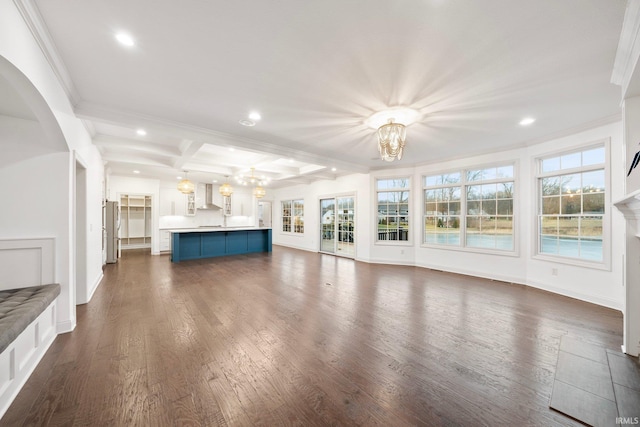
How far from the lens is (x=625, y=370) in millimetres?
2100

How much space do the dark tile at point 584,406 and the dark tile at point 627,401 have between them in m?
0.04

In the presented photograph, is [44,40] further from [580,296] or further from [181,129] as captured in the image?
[580,296]

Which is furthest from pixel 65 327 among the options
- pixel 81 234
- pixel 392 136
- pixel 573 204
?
pixel 573 204

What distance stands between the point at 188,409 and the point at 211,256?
21.2 ft

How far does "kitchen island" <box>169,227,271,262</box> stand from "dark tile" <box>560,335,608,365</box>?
763 cm

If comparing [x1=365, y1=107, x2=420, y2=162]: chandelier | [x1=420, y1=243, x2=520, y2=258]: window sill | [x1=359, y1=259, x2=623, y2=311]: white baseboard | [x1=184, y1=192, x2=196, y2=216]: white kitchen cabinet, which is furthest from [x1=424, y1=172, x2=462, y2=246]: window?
[x1=184, y1=192, x2=196, y2=216]: white kitchen cabinet

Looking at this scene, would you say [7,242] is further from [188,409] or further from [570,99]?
[570,99]

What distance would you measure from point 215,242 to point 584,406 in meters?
8.02

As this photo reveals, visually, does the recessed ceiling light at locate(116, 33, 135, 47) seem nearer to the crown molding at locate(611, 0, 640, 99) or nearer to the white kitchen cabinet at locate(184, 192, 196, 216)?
the crown molding at locate(611, 0, 640, 99)

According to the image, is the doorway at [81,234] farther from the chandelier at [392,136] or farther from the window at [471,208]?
the window at [471,208]

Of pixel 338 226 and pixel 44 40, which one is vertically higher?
pixel 44 40

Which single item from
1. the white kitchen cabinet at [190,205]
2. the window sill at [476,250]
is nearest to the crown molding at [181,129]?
the window sill at [476,250]

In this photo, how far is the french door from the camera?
7.88 metres

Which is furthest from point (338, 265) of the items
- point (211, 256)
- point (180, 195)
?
point (180, 195)
